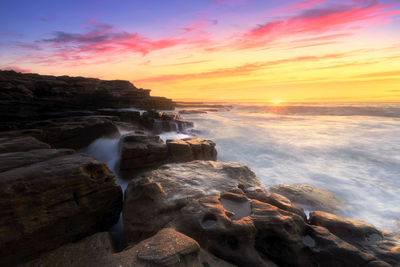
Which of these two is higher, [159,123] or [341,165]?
[159,123]

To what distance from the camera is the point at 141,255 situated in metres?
2.24

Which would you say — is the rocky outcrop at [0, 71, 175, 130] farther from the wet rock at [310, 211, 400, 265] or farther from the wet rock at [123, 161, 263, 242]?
the wet rock at [310, 211, 400, 265]

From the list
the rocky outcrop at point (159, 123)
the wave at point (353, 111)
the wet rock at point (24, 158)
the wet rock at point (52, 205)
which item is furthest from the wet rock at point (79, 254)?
the wave at point (353, 111)

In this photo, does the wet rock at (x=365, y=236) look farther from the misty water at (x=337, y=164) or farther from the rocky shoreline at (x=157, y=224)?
the misty water at (x=337, y=164)

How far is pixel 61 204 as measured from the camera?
10.5 feet

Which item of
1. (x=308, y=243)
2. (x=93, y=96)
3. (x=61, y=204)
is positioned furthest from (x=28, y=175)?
(x=93, y=96)

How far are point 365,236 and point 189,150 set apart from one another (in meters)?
5.78

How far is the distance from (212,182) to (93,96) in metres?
16.6

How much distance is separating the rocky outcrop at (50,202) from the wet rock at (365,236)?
446 cm

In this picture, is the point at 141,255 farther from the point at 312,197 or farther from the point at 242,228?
the point at 312,197

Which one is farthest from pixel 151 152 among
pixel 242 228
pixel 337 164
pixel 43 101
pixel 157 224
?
pixel 43 101

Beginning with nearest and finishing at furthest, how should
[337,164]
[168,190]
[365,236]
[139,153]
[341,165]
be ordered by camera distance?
[365,236] → [168,190] → [139,153] → [341,165] → [337,164]

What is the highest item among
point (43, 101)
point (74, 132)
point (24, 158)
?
point (43, 101)

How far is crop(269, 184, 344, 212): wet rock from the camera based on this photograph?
577 cm
